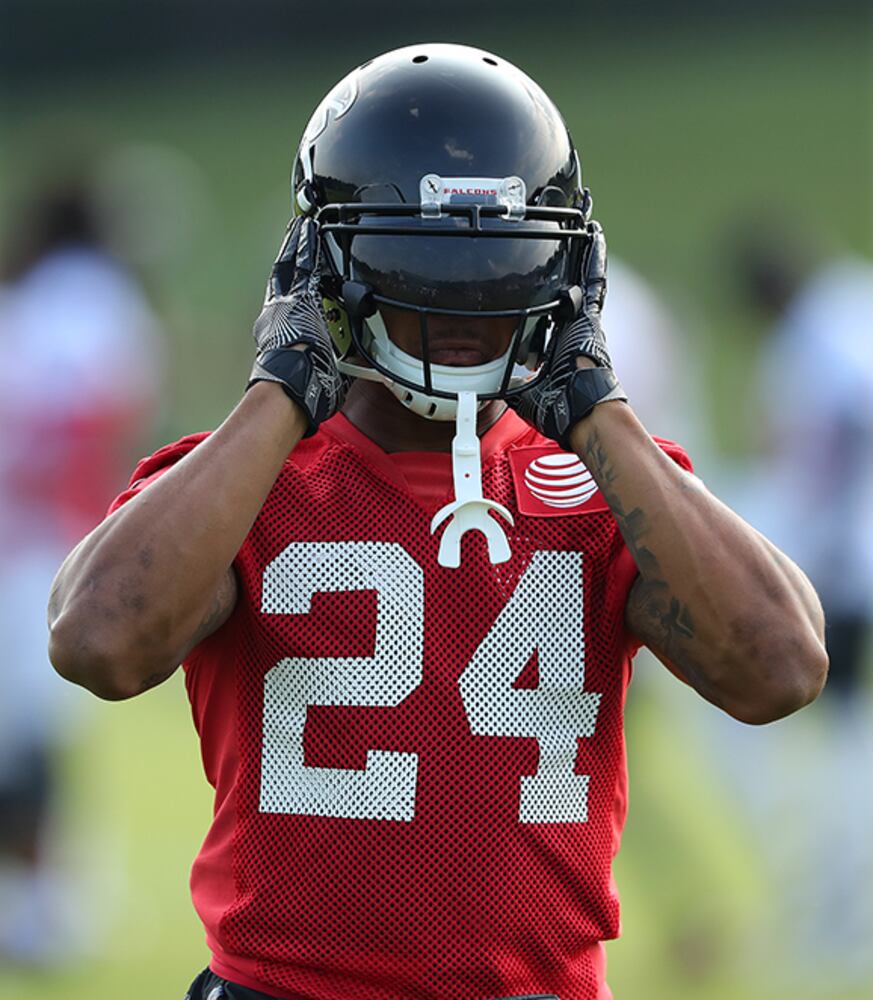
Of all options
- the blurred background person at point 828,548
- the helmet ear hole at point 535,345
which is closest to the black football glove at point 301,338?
the helmet ear hole at point 535,345

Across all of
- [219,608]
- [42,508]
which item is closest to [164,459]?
[219,608]

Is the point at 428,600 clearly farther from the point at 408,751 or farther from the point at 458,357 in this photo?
the point at 458,357

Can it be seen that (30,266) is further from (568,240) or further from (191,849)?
(568,240)

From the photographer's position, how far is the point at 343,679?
2.66 metres

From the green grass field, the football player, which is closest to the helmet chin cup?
the football player

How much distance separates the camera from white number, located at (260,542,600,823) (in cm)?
266

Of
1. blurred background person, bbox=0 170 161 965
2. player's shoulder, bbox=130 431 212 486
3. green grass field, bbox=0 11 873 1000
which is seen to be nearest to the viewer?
player's shoulder, bbox=130 431 212 486

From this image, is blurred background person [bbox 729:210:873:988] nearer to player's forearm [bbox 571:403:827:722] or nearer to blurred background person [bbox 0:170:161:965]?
blurred background person [bbox 0:170:161:965]

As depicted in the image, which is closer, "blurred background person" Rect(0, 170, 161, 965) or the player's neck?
the player's neck

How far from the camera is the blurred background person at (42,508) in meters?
6.34

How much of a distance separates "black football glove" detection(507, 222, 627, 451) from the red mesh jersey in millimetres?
136

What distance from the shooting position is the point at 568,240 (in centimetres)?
274

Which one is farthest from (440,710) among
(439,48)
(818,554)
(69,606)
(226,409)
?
(226,409)

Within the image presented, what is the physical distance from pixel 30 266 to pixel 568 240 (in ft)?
14.0
